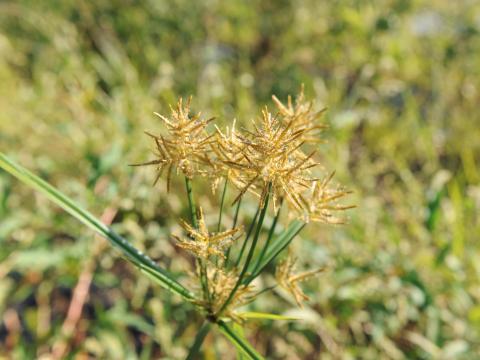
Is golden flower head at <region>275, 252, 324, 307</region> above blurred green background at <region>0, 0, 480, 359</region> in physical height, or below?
below

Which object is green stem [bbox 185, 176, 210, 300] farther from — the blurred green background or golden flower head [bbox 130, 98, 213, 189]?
the blurred green background

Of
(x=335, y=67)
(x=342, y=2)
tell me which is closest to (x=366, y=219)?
(x=335, y=67)

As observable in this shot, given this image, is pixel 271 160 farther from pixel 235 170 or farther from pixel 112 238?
pixel 112 238

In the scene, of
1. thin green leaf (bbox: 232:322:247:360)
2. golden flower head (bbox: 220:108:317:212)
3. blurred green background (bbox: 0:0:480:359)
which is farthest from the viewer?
blurred green background (bbox: 0:0:480:359)

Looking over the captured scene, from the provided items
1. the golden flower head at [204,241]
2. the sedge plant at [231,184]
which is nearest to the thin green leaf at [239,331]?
the sedge plant at [231,184]

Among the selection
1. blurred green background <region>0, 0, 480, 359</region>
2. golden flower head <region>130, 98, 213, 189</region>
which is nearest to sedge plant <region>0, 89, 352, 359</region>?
golden flower head <region>130, 98, 213, 189</region>

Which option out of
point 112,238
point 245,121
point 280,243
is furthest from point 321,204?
point 245,121
